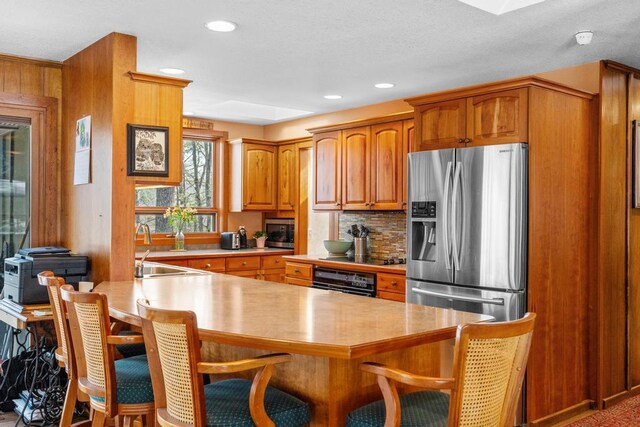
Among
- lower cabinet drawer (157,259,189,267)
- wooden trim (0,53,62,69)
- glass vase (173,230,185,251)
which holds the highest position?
wooden trim (0,53,62,69)

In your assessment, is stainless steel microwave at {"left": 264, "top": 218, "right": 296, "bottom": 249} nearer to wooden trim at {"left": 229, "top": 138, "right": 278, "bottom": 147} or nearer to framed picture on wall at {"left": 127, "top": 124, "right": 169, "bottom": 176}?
wooden trim at {"left": 229, "top": 138, "right": 278, "bottom": 147}

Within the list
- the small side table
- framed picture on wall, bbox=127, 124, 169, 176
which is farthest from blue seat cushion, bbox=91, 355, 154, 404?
framed picture on wall, bbox=127, 124, 169, 176

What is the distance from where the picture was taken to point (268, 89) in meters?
5.13

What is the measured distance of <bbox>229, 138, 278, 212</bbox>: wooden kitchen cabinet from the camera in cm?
672

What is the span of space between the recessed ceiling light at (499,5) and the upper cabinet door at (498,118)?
653 mm

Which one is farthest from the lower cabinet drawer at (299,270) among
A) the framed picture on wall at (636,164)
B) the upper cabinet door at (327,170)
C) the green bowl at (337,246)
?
the framed picture on wall at (636,164)

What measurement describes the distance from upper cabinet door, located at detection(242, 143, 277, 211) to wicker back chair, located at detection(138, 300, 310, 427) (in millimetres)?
4732

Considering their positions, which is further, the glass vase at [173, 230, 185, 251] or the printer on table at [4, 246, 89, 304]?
the glass vase at [173, 230, 185, 251]

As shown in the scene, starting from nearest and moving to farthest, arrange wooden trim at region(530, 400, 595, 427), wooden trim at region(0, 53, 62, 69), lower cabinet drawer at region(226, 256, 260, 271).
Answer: wooden trim at region(530, 400, 595, 427) < wooden trim at region(0, 53, 62, 69) < lower cabinet drawer at region(226, 256, 260, 271)

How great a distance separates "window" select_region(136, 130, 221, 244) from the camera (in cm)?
654

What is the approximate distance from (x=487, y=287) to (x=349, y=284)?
1.65 metres

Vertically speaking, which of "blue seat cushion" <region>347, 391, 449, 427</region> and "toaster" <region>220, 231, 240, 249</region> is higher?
"toaster" <region>220, 231, 240, 249</region>

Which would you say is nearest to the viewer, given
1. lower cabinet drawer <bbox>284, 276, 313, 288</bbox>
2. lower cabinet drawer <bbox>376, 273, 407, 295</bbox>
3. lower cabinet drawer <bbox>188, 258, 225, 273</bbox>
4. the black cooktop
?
lower cabinet drawer <bbox>376, 273, 407, 295</bbox>

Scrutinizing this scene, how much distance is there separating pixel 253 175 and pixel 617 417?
4.44 meters
